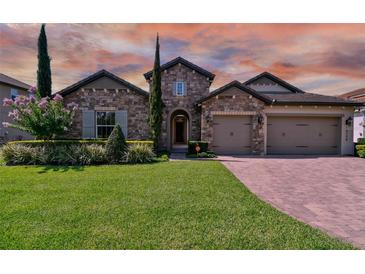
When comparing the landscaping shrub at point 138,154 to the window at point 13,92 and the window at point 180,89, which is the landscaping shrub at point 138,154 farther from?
the window at point 13,92

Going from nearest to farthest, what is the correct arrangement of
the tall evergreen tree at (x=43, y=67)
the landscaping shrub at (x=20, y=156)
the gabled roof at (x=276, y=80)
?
the landscaping shrub at (x=20, y=156), the tall evergreen tree at (x=43, y=67), the gabled roof at (x=276, y=80)

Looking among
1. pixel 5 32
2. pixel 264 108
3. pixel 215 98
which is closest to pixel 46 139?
pixel 5 32

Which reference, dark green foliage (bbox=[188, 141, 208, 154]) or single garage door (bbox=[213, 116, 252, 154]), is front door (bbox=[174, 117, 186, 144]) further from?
dark green foliage (bbox=[188, 141, 208, 154])

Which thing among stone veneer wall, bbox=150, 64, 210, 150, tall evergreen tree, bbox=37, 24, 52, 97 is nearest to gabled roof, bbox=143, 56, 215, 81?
stone veneer wall, bbox=150, 64, 210, 150

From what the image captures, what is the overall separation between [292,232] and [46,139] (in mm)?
11359

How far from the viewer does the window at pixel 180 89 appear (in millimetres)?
15156

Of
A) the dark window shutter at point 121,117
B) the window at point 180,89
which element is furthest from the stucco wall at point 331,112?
the dark window shutter at point 121,117

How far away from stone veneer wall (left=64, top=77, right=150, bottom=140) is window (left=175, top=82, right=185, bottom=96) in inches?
84.3

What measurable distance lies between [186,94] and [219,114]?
106 inches

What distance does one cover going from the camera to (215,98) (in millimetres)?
14117

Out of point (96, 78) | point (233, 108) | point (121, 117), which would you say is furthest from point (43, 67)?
point (233, 108)

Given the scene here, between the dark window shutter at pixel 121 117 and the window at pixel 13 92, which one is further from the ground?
Result: the window at pixel 13 92

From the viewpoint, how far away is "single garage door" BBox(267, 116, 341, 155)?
1481cm

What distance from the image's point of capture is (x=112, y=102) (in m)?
14.4
